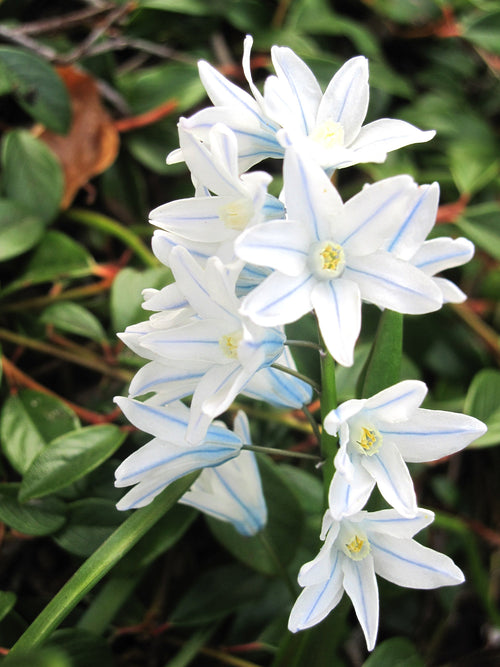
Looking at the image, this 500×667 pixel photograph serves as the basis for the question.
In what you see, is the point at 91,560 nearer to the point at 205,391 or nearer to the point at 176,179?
the point at 205,391

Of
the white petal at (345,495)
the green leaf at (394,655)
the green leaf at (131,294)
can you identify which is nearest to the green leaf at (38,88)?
the green leaf at (131,294)

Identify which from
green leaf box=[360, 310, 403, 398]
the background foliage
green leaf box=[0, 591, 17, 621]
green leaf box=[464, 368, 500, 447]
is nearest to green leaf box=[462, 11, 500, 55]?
the background foliage

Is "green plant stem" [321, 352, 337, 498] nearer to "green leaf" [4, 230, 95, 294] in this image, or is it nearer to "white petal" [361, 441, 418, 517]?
"white petal" [361, 441, 418, 517]

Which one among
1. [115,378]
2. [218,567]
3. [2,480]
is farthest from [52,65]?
[218,567]

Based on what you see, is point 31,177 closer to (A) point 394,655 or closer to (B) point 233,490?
(B) point 233,490

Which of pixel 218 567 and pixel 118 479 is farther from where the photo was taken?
pixel 218 567
